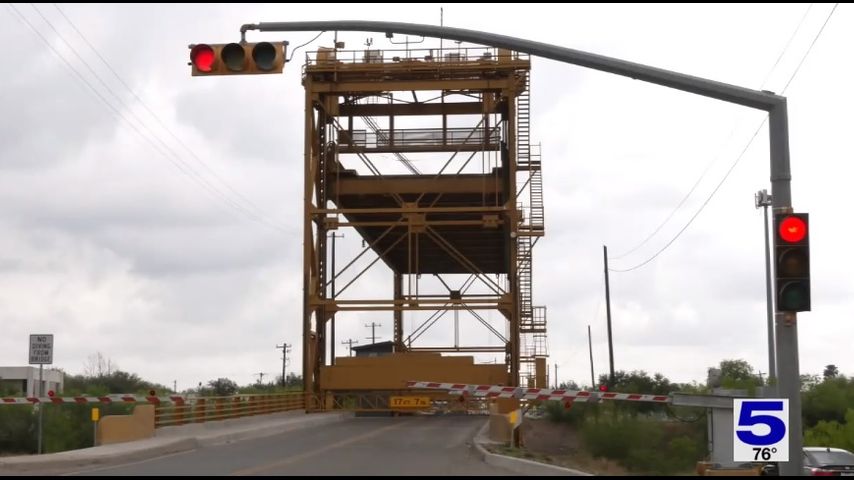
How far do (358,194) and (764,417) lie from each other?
3590 cm

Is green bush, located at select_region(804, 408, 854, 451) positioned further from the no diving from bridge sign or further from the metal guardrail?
the no diving from bridge sign

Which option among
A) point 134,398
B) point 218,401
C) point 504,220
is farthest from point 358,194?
point 134,398

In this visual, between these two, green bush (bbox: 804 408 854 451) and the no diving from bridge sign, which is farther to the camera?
green bush (bbox: 804 408 854 451)

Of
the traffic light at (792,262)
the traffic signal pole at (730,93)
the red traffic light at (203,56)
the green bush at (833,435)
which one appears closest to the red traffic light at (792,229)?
the traffic light at (792,262)

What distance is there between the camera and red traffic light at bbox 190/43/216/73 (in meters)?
14.6

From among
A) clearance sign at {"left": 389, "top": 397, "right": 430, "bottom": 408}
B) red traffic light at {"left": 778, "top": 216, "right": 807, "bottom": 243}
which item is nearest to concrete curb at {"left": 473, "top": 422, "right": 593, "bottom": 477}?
red traffic light at {"left": 778, "top": 216, "right": 807, "bottom": 243}

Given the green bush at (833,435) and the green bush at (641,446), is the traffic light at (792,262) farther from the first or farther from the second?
the green bush at (833,435)

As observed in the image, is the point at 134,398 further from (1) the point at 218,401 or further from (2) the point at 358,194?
(2) the point at 358,194

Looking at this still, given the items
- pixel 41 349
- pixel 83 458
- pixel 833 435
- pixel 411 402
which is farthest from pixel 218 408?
pixel 833 435

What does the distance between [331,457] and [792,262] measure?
11.2 metres

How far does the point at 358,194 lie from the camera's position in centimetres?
4731

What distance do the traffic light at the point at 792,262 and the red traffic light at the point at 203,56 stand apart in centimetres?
775

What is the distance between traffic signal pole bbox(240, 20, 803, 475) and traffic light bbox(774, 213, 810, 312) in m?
0.24

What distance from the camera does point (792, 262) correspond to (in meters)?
13.2
